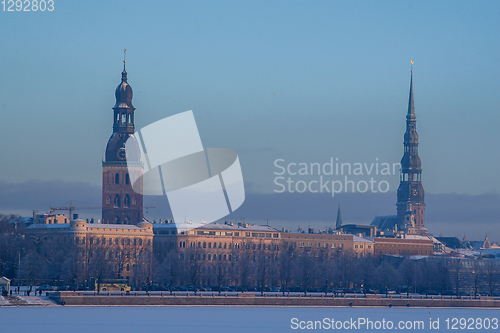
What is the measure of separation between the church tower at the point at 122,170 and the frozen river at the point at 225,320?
60.4 metres

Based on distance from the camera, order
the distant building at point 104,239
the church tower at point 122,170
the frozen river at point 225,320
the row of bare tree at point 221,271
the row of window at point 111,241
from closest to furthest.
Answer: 1. the frozen river at point 225,320
2. the row of bare tree at point 221,271
3. the distant building at point 104,239
4. the row of window at point 111,241
5. the church tower at point 122,170

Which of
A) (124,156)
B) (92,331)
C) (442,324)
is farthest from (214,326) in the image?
(124,156)

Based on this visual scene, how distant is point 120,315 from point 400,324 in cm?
2355

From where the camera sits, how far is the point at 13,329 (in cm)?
8725

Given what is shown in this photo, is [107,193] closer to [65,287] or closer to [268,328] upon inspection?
[65,287]

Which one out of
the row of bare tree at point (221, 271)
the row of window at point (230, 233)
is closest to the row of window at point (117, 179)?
the row of window at point (230, 233)

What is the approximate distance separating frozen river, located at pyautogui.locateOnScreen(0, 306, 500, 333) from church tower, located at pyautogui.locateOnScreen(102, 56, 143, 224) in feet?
198

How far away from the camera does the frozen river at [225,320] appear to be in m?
91.8

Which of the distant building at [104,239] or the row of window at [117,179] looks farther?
the row of window at [117,179]

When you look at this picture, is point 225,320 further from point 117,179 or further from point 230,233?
point 230,233

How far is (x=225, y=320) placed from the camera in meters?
101

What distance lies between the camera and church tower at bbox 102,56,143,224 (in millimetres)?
175875

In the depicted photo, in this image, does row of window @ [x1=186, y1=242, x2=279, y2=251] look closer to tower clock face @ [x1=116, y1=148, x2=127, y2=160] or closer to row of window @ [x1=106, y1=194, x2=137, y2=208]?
row of window @ [x1=106, y1=194, x2=137, y2=208]

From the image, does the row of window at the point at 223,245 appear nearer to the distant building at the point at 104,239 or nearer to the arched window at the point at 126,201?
the distant building at the point at 104,239
